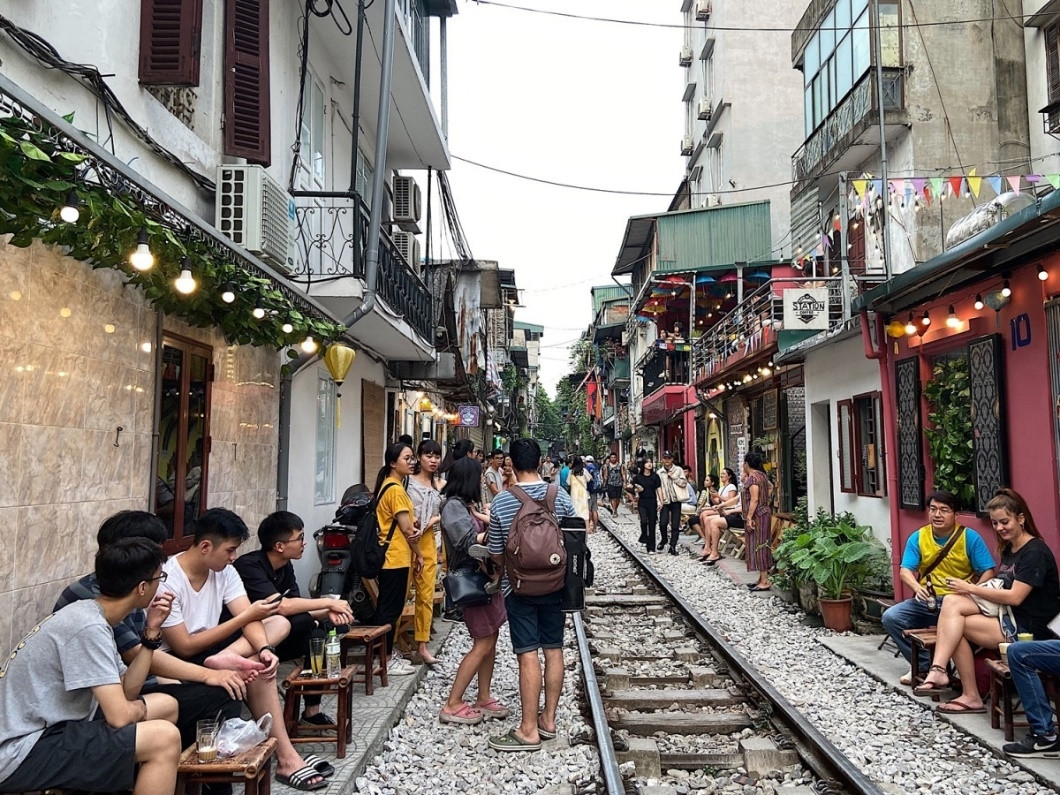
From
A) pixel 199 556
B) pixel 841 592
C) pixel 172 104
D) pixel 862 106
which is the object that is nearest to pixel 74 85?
pixel 172 104

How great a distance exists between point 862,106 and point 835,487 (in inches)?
327

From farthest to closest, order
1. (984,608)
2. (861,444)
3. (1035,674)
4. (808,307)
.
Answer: (808,307), (861,444), (984,608), (1035,674)

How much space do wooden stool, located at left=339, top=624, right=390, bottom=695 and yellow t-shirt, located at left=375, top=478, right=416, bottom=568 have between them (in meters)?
0.55

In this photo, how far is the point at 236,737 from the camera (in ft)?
12.7

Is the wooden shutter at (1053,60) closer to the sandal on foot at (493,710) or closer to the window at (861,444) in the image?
the window at (861,444)

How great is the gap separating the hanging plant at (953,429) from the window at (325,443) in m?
7.40

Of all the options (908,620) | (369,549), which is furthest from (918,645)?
(369,549)

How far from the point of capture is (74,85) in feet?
17.4

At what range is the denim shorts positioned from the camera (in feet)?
18.0

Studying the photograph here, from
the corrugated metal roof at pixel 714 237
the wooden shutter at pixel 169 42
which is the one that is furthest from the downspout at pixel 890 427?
the corrugated metal roof at pixel 714 237

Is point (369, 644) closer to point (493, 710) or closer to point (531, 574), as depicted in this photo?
point (493, 710)

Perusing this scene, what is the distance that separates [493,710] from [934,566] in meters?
3.78

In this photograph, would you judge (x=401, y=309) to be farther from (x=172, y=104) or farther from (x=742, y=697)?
(x=742, y=697)

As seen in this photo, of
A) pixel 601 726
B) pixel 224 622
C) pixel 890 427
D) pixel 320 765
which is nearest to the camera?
pixel 224 622
